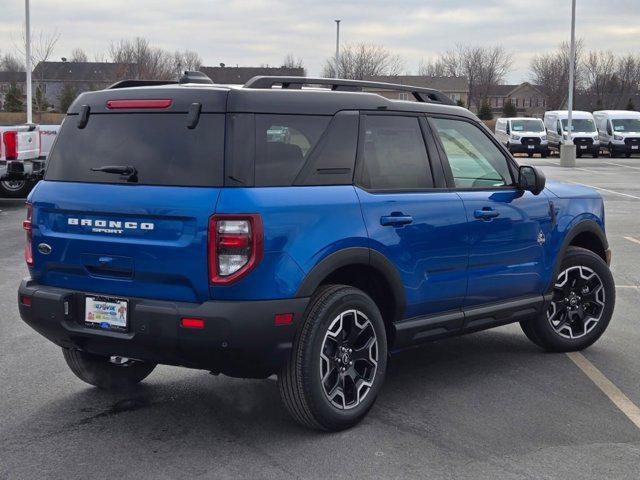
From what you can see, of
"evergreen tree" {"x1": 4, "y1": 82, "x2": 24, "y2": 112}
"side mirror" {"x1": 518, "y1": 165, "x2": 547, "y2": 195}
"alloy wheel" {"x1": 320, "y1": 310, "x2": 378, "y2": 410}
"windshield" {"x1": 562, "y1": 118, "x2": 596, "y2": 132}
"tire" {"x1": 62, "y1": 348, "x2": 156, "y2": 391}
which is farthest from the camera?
"evergreen tree" {"x1": 4, "y1": 82, "x2": 24, "y2": 112}

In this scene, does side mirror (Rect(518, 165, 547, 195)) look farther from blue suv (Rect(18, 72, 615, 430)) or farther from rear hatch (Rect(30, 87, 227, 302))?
rear hatch (Rect(30, 87, 227, 302))

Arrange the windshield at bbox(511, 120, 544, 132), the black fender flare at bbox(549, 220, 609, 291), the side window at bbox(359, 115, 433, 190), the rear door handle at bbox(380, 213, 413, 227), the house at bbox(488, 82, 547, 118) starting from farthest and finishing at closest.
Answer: the house at bbox(488, 82, 547, 118), the windshield at bbox(511, 120, 544, 132), the black fender flare at bbox(549, 220, 609, 291), the side window at bbox(359, 115, 433, 190), the rear door handle at bbox(380, 213, 413, 227)

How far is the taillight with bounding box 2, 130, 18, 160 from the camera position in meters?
18.2

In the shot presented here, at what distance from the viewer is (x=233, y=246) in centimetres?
454

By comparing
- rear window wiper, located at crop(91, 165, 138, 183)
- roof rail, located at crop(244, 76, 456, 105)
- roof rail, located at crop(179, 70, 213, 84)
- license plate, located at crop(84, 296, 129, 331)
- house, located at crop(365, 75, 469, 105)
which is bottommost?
license plate, located at crop(84, 296, 129, 331)

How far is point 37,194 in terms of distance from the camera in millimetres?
5219

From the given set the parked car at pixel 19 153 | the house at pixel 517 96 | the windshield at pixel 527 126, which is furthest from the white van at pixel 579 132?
the house at pixel 517 96

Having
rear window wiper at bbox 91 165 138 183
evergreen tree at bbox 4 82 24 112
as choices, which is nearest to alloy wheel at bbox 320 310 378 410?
rear window wiper at bbox 91 165 138 183

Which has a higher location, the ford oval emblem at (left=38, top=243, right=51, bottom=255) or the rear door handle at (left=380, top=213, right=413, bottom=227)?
the rear door handle at (left=380, top=213, right=413, bottom=227)

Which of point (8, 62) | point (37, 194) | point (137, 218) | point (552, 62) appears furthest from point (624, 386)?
point (552, 62)

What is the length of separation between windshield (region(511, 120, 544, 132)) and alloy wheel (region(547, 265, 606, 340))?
41379 mm

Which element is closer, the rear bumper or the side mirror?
the rear bumper

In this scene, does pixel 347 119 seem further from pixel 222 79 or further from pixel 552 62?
pixel 222 79

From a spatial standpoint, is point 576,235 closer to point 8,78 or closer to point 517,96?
point 8,78
